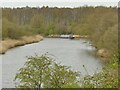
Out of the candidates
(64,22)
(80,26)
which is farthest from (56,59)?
(64,22)

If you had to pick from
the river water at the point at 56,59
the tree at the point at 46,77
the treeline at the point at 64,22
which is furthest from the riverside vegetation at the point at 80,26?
the river water at the point at 56,59

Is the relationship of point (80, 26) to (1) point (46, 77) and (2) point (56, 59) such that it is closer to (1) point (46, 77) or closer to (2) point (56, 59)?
(2) point (56, 59)

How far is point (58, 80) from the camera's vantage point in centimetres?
335

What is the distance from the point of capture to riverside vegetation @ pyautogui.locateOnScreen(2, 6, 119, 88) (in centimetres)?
336

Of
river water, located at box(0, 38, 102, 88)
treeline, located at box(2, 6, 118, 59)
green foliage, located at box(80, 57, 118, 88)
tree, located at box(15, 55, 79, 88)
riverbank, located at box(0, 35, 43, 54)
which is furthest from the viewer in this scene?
riverbank, located at box(0, 35, 43, 54)

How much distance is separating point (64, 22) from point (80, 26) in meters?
15.8

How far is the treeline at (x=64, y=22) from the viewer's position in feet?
56.3

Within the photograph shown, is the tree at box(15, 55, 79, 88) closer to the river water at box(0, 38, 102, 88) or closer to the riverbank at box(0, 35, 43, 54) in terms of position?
the river water at box(0, 38, 102, 88)

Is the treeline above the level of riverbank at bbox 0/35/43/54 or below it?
above

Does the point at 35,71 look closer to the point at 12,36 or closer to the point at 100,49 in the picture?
the point at 100,49

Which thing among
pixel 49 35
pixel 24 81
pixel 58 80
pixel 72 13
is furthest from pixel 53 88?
pixel 72 13

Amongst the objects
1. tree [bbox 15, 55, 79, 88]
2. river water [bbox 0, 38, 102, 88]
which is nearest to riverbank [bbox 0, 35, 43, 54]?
river water [bbox 0, 38, 102, 88]

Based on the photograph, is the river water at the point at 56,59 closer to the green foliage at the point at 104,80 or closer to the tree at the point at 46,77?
the tree at the point at 46,77

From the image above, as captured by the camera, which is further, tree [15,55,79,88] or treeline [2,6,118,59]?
treeline [2,6,118,59]
